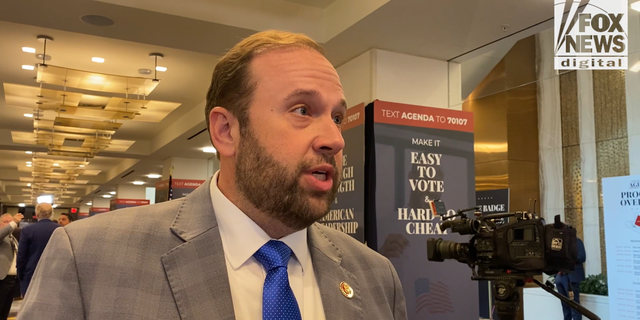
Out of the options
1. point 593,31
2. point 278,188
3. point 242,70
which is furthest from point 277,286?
point 593,31

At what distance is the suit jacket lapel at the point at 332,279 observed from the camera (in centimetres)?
102

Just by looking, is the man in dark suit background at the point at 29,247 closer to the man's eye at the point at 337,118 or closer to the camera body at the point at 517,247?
the camera body at the point at 517,247

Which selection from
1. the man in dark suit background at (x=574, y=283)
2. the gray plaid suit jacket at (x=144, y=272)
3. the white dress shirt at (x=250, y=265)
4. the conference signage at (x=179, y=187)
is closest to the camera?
the gray plaid suit jacket at (x=144, y=272)

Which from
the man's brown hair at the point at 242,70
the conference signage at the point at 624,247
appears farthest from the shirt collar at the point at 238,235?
the conference signage at the point at 624,247

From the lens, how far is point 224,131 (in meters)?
1.08

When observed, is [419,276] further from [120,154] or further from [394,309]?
[120,154]

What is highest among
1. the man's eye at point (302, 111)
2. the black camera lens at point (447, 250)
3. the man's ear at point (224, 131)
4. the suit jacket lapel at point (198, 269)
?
the man's eye at point (302, 111)

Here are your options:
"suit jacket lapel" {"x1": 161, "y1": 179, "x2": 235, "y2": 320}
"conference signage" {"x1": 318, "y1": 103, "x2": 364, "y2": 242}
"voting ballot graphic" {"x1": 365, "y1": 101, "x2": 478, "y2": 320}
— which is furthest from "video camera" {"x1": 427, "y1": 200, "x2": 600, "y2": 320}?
"suit jacket lapel" {"x1": 161, "y1": 179, "x2": 235, "y2": 320}

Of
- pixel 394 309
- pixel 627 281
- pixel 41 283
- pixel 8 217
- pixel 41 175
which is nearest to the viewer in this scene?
pixel 41 283

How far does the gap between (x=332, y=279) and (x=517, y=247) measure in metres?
1.84

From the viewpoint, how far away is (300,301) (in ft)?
3.33

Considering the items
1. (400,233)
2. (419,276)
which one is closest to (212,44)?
(400,233)

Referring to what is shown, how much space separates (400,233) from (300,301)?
10.0 feet

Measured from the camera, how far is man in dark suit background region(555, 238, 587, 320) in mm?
4816
